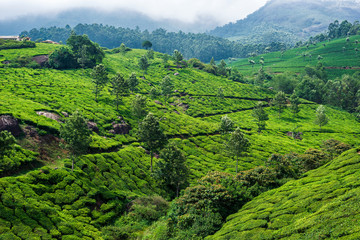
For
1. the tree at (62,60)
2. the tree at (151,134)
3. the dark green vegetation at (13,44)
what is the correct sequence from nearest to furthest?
the tree at (151,134) → the tree at (62,60) → the dark green vegetation at (13,44)

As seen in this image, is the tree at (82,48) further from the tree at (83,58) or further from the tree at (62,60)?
the tree at (62,60)

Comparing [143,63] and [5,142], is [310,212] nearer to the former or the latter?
[5,142]

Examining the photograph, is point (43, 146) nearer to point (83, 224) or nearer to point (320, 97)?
point (83, 224)

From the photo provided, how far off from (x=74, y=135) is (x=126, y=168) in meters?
16.9

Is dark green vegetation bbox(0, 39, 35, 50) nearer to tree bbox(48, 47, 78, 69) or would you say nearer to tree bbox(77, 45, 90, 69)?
tree bbox(48, 47, 78, 69)

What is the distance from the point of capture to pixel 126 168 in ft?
193

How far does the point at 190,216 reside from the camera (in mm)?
35281

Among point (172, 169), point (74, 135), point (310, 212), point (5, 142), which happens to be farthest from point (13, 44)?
point (310, 212)

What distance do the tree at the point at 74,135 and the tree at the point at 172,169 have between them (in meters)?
18.8

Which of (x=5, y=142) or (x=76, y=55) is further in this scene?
(x=76, y=55)

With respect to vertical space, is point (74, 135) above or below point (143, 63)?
below

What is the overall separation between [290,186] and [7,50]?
560 feet

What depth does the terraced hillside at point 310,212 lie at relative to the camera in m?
20.3

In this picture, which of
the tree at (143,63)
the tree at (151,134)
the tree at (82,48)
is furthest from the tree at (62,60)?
the tree at (151,134)
